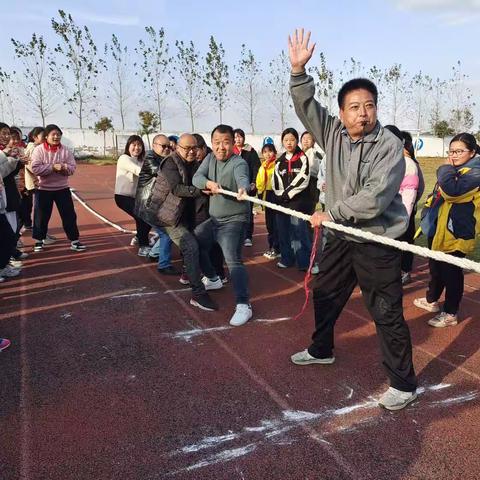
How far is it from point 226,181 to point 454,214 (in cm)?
212

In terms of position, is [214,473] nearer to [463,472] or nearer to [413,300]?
[463,472]

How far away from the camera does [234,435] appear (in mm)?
2652

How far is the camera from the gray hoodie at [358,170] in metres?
2.70

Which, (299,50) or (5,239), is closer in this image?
(299,50)

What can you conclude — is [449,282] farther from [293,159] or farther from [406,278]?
[293,159]

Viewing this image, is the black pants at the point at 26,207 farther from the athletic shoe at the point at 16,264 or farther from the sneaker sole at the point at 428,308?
the sneaker sole at the point at 428,308

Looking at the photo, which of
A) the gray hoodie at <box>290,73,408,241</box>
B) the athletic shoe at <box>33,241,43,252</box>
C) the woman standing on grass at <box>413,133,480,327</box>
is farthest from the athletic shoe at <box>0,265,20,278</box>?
the woman standing on grass at <box>413,133,480,327</box>

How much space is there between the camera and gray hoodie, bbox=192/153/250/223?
14.5 feet

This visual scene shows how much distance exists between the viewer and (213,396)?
3.08 metres

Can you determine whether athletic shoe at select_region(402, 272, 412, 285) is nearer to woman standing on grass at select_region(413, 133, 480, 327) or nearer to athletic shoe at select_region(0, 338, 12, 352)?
woman standing on grass at select_region(413, 133, 480, 327)

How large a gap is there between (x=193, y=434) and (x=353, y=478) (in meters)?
0.93

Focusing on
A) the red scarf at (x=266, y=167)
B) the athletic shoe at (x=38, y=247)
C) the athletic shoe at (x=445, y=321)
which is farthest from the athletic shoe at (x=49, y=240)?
the athletic shoe at (x=445, y=321)

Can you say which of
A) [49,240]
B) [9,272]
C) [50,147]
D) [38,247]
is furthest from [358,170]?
[49,240]

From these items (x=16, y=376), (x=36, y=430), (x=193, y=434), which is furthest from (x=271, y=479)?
(x=16, y=376)
